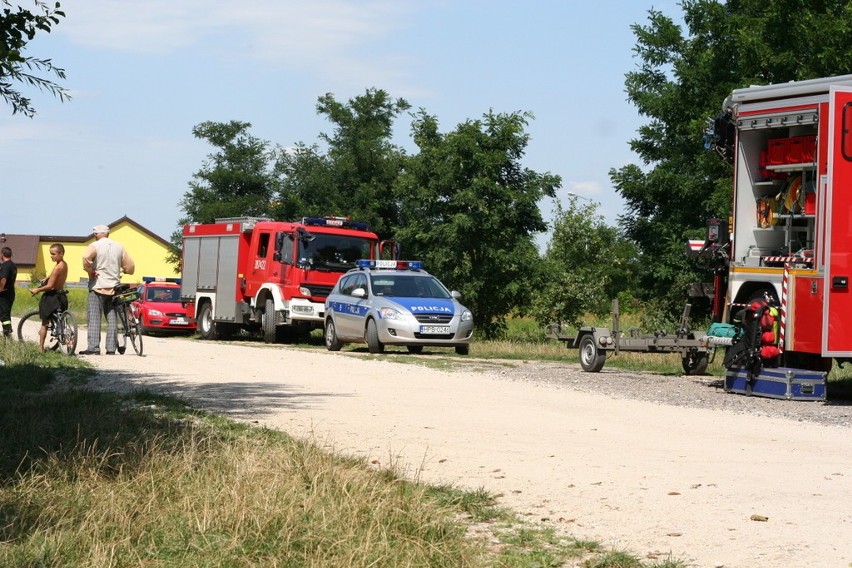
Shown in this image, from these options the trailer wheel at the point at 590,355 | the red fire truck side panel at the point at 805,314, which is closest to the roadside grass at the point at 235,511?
the red fire truck side panel at the point at 805,314

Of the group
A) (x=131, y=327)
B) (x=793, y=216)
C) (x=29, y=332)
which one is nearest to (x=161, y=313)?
(x=29, y=332)

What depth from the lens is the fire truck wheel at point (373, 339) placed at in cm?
2488

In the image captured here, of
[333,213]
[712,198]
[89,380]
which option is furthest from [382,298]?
[333,213]

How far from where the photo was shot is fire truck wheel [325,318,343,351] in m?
27.0

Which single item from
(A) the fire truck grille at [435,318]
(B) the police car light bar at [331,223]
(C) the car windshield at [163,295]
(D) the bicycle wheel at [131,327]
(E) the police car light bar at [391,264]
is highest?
(B) the police car light bar at [331,223]

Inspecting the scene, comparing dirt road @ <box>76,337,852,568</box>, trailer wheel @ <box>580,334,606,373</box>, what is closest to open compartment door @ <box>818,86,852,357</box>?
dirt road @ <box>76,337,852,568</box>

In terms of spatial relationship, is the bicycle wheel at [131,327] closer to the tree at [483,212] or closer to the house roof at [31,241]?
the tree at [483,212]

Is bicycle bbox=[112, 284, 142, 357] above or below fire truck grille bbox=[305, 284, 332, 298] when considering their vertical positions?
below

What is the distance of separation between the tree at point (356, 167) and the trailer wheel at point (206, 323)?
34.9ft

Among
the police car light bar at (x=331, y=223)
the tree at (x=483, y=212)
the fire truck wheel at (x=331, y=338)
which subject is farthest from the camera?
the tree at (x=483, y=212)

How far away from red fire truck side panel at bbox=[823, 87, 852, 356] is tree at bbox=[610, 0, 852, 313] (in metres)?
16.6

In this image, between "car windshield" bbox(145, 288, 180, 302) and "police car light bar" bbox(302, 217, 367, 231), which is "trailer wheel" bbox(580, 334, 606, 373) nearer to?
"police car light bar" bbox(302, 217, 367, 231)

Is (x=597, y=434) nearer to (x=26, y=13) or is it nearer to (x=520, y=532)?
(x=520, y=532)

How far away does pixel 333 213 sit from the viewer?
47719 mm
